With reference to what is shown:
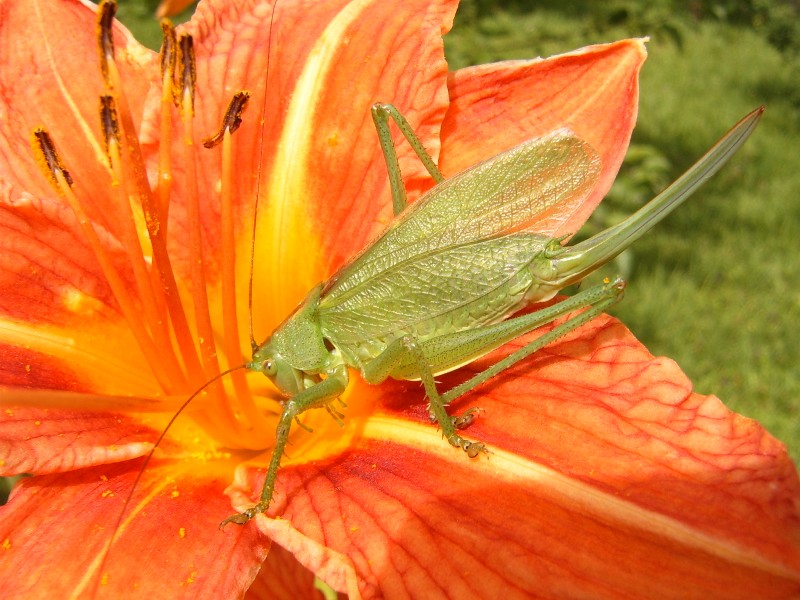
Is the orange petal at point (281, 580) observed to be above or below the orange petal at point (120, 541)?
below

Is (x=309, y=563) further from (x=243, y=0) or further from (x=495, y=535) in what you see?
(x=243, y=0)

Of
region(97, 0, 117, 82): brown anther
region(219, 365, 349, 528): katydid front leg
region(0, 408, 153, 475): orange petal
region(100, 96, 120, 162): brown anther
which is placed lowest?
region(219, 365, 349, 528): katydid front leg

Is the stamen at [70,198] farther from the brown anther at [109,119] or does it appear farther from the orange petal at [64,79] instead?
the orange petal at [64,79]

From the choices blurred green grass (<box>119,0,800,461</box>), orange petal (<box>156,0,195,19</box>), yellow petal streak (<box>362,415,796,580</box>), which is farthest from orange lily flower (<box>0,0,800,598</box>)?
blurred green grass (<box>119,0,800,461</box>)

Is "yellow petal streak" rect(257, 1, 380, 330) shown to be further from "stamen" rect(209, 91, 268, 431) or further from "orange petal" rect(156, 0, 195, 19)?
"orange petal" rect(156, 0, 195, 19)

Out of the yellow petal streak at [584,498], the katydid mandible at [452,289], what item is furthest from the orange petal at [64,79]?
the yellow petal streak at [584,498]

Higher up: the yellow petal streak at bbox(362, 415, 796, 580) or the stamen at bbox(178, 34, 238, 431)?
the stamen at bbox(178, 34, 238, 431)

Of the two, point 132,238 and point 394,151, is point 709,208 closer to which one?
point 394,151
